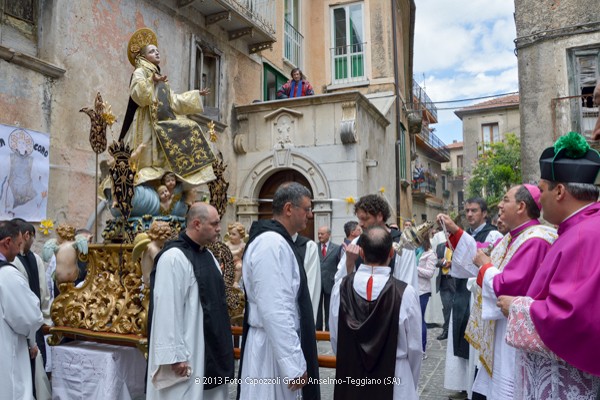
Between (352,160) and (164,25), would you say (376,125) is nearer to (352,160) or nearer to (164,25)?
(352,160)

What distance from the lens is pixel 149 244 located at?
3938mm

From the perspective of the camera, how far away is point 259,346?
304cm

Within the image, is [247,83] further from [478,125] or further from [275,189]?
[478,125]

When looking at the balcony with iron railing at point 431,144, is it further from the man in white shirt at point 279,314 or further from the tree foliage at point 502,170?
the man in white shirt at point 279,314

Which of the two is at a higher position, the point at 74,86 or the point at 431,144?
the point at 431,144

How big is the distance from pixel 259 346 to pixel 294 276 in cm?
49

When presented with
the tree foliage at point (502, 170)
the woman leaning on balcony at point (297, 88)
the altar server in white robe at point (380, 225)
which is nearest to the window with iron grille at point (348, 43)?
A: the woman leaning on balcony at point (297, 88)

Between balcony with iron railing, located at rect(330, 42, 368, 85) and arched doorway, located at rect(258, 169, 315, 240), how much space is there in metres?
5.30

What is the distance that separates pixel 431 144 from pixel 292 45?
56.9 ft

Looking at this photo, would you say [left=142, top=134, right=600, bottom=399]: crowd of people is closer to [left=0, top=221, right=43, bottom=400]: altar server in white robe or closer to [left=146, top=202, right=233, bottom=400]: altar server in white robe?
[left=146, top=202, right=233, bottom=400]: altar server in white robe

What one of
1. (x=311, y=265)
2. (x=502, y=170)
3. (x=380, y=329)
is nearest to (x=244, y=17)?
(x=311, y=265)

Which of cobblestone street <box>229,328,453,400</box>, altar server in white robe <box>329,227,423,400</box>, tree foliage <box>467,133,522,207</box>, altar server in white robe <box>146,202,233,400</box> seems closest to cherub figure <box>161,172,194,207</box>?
altar server in white robe <box>146,202,233,400</box>

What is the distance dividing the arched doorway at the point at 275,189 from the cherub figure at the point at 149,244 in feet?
26.2

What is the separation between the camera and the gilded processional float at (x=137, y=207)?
4.05m
